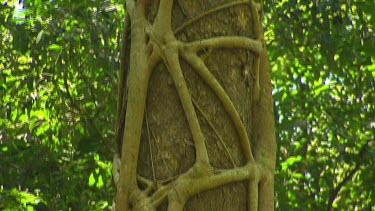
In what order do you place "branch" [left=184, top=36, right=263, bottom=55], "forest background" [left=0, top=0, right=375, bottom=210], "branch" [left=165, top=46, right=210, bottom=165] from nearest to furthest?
"branch" [left=165, top=46, right=210, bottom=165], "branch" [left=184, top=36, right=263, bottom=55], "forest background" [left=0, top=0, right=375, bottom=210]

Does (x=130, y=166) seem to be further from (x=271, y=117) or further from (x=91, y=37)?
(x=91, y=37)

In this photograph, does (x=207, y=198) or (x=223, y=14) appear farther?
(x=223, y=14)

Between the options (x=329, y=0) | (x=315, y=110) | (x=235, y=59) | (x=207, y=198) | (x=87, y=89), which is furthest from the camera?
(x=315, y=110)

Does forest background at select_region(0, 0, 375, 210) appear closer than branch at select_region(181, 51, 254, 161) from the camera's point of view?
No

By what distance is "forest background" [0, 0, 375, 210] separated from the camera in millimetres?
6762

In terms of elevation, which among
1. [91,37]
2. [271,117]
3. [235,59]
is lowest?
[271,117]

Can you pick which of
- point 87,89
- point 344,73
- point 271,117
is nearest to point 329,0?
point 344,73

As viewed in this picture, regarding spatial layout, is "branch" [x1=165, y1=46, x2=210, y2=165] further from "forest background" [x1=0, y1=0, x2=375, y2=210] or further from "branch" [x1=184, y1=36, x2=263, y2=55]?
"forest background" [x1=0, y1=0, x2=375, y2=210]

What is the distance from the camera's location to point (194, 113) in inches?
116

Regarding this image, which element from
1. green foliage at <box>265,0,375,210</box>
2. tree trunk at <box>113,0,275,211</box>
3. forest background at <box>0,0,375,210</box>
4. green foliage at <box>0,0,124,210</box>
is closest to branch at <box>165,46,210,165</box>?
tree trunk at <box>113,0,275,211</box>

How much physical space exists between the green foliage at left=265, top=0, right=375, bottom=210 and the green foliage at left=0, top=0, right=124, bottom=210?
144 cm

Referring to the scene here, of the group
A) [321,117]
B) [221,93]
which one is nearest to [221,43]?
[221,93]

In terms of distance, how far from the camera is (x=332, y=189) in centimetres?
823

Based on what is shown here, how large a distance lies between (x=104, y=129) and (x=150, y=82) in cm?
430
